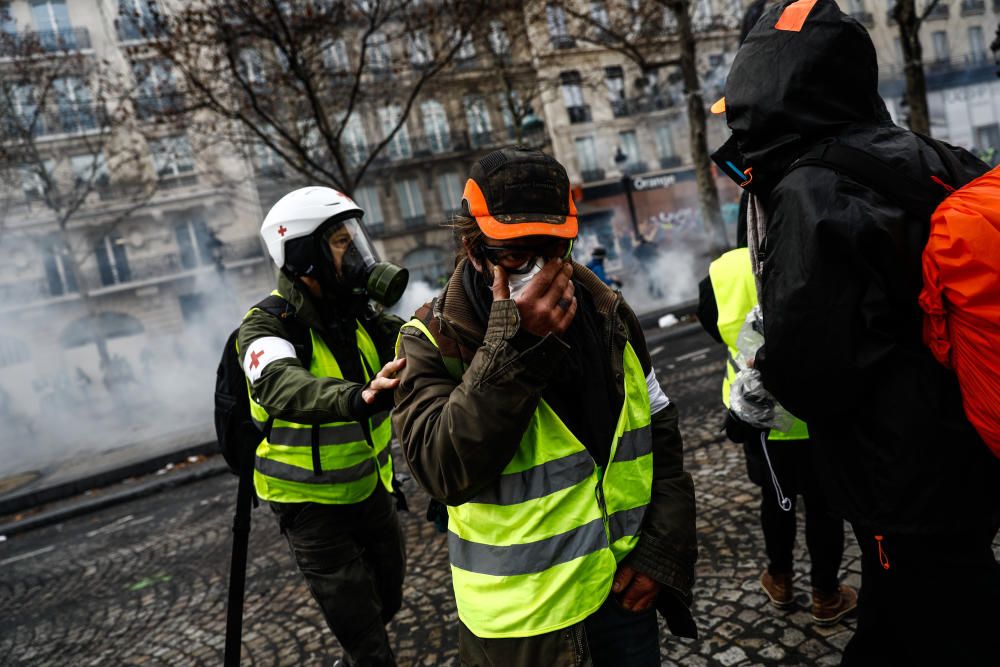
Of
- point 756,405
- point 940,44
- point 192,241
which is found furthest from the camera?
point 940,44

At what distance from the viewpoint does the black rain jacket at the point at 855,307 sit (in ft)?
4.63

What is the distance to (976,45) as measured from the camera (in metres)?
32.3

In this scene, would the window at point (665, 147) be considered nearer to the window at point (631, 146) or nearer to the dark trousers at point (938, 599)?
the window at point (631, 146)

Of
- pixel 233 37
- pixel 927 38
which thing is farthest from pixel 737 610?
pixel 927 38

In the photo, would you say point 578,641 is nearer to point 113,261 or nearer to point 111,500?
point 111,500

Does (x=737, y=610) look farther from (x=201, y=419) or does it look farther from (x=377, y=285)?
(x=201, y=419)

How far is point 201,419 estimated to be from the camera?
12.6 metres

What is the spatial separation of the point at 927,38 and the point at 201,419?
36.5 meters

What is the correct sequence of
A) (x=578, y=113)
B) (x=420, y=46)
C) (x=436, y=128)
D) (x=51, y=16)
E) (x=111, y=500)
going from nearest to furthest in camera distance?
(x=111, y=500) → (x=420, y=46) → (x=51, y=16) → (x=436, y=128) → (x=578, y=113)

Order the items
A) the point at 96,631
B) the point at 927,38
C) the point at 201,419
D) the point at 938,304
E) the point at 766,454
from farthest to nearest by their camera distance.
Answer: the point at 927,38, the point at 201,419, the point at 96,631, the point at 766,454, the point at 938,304

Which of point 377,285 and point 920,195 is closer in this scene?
point 920,195

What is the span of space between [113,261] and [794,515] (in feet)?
102

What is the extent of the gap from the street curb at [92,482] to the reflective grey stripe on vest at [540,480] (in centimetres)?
811

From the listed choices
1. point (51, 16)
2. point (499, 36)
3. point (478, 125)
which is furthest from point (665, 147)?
point (51, 16)
